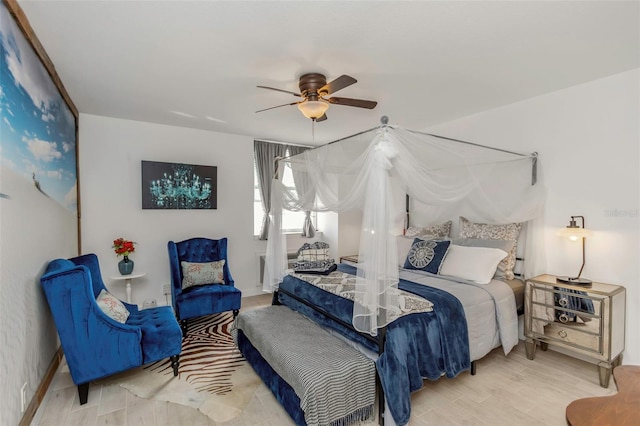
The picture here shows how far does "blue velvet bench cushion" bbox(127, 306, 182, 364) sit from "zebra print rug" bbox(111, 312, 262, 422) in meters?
0.28

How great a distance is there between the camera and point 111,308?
2.62m

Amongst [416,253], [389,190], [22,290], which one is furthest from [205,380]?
[416,253]

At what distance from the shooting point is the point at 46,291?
85.6 inches

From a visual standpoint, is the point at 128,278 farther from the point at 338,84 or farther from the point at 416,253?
the point at 416,253

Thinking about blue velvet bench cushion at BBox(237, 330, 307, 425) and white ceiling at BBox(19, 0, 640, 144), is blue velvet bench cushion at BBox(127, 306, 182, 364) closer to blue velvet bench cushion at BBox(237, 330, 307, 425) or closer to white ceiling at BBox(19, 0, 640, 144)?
blue velvet bench cushion at BBox(237, 330, 307, 425)

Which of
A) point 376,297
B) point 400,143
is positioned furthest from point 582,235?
point 376,297

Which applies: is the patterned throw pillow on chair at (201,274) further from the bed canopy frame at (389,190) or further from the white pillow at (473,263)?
the white pillow at (473,263)

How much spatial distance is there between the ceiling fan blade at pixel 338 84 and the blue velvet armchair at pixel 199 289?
267cm

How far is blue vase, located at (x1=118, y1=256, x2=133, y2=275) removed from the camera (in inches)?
154

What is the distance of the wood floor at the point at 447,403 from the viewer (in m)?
2.20

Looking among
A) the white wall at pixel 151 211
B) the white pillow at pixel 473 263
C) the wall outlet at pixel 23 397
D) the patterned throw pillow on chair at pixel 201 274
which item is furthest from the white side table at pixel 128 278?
the white pillow at pixel 473 263

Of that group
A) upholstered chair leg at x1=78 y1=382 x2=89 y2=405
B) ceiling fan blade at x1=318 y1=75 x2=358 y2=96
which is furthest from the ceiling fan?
upholstered chair leg at x1=78 y1=382 x2=89 y2=405

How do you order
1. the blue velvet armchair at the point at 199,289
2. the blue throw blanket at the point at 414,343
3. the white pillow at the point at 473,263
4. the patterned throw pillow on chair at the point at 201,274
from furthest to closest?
the patterned throw pillow on chair at the point at 201,274 < the blue velvet armchair at the point at 199,289 < the white pillow at the point at 473,263 < the blue throw blanket at the point at 414,343

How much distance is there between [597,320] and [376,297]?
2.03 m
